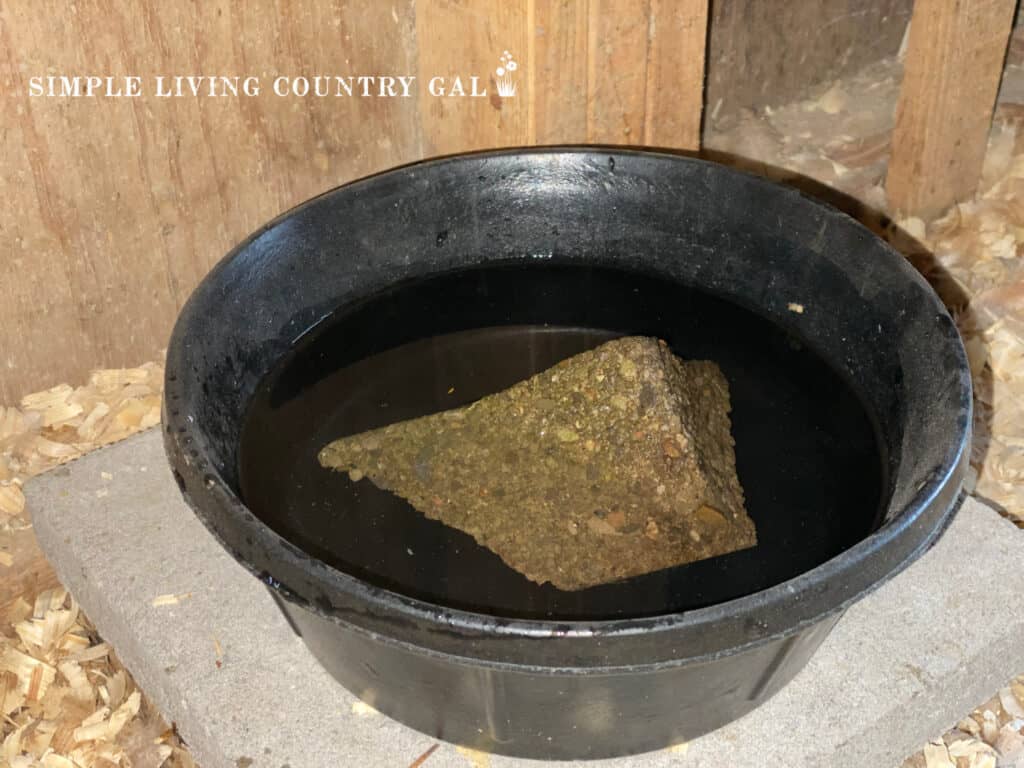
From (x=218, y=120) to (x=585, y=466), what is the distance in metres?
0.78

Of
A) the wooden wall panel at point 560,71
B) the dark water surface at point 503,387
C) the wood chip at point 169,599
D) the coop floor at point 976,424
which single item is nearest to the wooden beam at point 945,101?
the coop floor at point 976,424

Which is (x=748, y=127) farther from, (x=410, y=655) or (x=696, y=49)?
(x=410, y=655)

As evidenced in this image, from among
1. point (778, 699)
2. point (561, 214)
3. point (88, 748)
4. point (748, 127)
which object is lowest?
point (88, 748)

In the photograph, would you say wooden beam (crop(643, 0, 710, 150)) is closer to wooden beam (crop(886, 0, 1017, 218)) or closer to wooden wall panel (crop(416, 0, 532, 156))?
wooden wall panel (crop(416, 0, 532, 156))

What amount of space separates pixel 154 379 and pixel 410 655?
3.03 ft

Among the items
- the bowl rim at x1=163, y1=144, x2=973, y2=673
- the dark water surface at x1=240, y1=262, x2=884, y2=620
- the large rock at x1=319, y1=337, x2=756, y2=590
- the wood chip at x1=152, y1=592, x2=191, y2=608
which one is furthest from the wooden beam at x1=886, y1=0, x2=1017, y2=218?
the wood chip at x1=152, y1=592, x2=191, y2=608

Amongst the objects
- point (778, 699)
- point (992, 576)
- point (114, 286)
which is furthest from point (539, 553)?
point (114, 286)

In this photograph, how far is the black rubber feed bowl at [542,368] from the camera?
3.45 feet

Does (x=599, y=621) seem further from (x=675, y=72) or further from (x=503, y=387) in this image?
(x=675, y=72)

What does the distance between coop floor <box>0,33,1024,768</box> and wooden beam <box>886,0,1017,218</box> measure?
0.19 feet

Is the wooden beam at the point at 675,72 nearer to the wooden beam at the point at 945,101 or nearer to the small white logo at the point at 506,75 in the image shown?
the small white logo at the point at 506,75

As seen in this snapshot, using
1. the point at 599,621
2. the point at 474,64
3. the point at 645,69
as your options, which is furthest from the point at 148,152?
the point at 599,621

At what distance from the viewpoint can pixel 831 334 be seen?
1485 mm

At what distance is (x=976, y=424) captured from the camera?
1.92 metres
